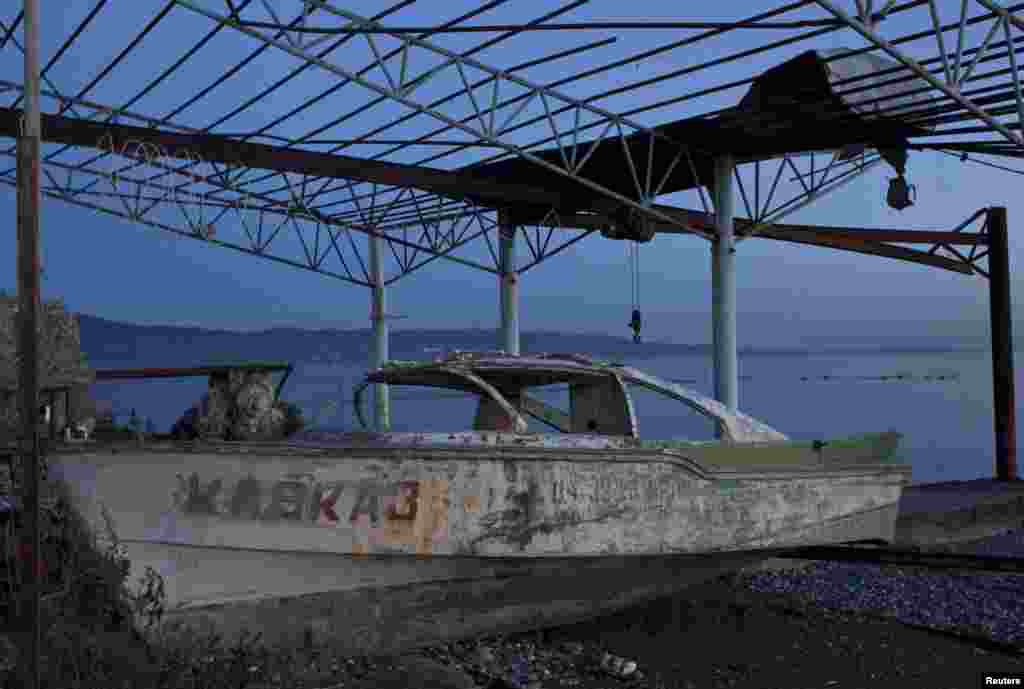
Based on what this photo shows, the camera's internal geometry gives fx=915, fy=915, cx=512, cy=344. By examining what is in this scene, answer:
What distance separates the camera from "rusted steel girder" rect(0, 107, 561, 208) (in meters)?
13.9

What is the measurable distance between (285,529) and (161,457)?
964 millimetres

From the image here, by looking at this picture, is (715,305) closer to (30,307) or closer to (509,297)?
(509,297)

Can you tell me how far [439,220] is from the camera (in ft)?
65.3

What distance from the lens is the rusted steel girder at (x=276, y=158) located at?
548 inches

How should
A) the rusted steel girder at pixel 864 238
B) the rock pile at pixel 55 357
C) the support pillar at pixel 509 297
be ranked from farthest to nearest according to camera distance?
the support pillar at pixel 509 297 → the rusted steel girder at pixel 864 238 → the rock pile at pixel 55 357

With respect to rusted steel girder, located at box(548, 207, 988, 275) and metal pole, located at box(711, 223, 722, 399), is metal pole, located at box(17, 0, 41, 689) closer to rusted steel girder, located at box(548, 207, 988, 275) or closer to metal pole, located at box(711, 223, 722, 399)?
metal pole, located at box(711, 223, 722, 399)

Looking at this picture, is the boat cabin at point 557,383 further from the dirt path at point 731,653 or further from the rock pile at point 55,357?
the rock pile at point 55,357

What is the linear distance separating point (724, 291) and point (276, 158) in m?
7.44

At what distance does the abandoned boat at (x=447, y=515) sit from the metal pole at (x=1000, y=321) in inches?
419

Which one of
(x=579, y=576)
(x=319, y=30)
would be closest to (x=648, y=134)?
(x=319, y=30)

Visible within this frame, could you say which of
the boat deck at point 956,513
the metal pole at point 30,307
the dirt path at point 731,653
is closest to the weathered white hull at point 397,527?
the dirt path at point 731,653

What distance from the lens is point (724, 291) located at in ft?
45.6

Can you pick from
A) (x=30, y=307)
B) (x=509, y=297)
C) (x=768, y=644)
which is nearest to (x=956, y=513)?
(x=768, y=644)

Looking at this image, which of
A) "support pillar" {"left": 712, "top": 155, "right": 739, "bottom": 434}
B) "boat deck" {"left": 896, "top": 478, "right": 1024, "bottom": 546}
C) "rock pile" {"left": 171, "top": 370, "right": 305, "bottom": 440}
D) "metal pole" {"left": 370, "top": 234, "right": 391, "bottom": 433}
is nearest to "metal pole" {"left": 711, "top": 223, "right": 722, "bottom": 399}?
"support pillar" {"left": 712, "top": 155, "right": 739, "bottom": 434}
